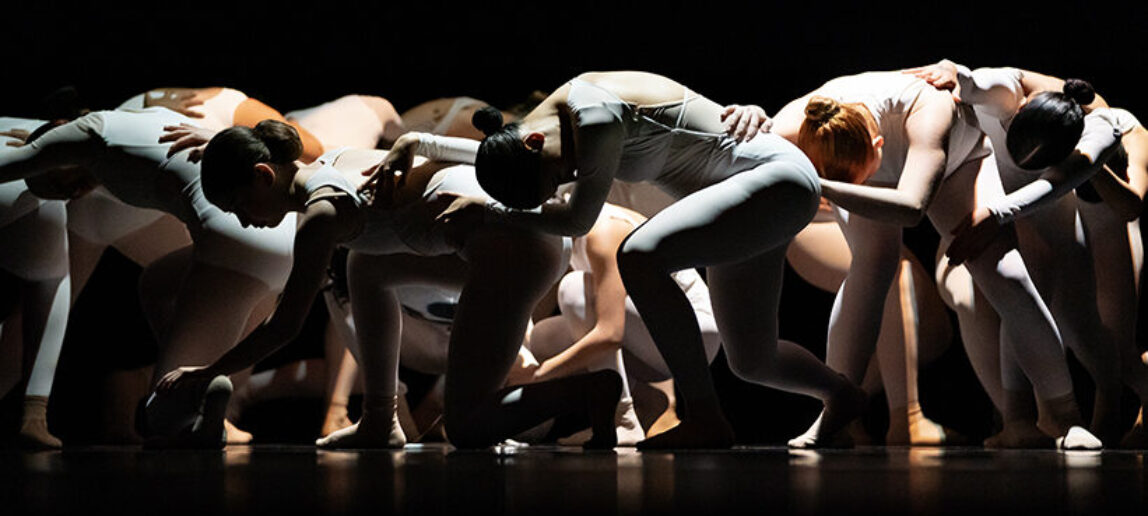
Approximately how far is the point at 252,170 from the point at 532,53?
1920mm

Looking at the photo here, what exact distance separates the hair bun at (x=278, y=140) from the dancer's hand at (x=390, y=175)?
0.15 metres

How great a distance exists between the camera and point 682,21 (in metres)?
4.13

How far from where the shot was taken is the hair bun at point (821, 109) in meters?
2.69

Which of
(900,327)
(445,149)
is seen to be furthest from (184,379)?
(900,327)

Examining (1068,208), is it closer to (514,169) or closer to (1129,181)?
(1129,181)

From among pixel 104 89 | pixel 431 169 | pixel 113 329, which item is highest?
pixel 104 89

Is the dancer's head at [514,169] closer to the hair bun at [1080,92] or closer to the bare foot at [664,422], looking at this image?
the hair bun at [1080,92]

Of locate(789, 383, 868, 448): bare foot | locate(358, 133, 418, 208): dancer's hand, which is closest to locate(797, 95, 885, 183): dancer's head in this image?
locate(789, 383, 868, 448): bare foot

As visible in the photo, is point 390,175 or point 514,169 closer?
point 514,169

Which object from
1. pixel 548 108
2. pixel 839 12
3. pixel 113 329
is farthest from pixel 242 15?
pixel 548 108

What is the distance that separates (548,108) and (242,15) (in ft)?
7.85

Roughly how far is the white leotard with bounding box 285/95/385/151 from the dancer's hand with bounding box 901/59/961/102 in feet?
5.52

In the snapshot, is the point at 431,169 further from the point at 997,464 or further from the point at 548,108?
the point at 997,464

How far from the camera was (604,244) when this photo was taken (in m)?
3.42
